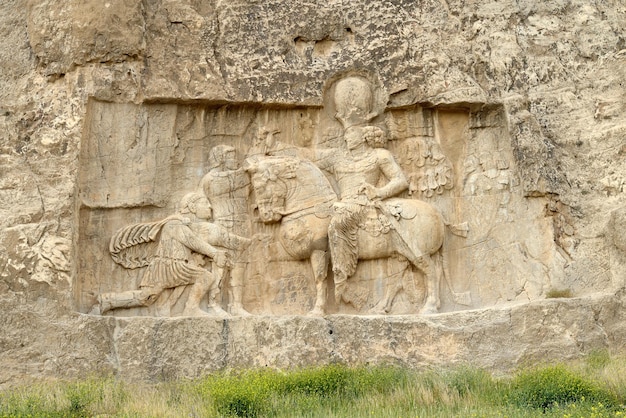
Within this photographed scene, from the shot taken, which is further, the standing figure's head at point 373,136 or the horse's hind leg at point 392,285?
the standing figure's head at point 373,136

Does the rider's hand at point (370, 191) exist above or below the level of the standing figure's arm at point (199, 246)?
above

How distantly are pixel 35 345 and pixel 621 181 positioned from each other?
6.32 meters

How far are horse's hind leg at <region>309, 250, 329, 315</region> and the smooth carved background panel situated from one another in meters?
0.16

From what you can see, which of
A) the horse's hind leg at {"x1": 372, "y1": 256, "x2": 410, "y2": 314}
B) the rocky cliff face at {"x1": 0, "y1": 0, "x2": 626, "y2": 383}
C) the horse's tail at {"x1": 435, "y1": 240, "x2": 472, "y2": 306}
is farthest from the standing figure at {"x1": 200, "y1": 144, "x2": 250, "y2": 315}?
the horse's tail at {"x1": 435, "y1": 240, "x2": 472, "y2": 306}

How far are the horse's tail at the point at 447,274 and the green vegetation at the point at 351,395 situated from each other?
3.96ft

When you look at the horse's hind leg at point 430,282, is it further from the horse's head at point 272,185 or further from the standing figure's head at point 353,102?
the standing figure's head at point 353,102

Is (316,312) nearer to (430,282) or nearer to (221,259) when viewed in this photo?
(221,259)

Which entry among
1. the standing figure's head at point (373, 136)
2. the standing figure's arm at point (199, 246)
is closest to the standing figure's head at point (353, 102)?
the standing figure's head at point (373, 136)

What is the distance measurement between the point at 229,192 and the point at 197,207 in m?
0.40

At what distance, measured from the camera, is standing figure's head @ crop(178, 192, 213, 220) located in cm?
1217

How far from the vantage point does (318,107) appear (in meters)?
12.5

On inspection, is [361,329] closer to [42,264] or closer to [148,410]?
[148,410]

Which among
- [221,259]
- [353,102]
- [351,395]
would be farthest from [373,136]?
[351,395]

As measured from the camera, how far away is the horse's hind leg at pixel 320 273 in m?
12.0
